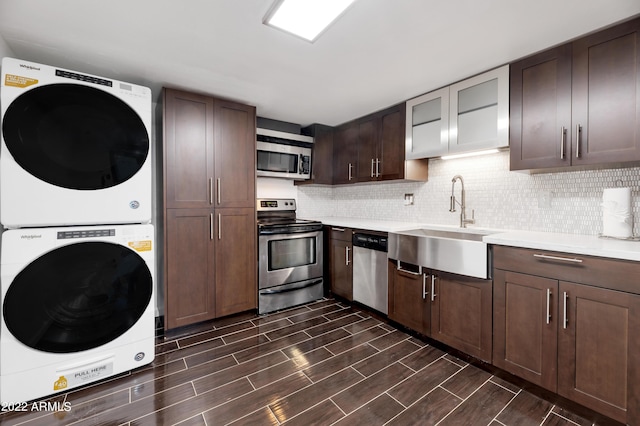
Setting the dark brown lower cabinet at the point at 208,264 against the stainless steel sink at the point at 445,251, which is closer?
the stainless steel sink at the point at 445,251

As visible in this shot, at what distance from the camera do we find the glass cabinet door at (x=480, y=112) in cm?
214

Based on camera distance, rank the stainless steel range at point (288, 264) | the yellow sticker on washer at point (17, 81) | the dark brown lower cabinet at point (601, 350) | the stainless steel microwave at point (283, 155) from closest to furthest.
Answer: the dark brown lower cabinet at point (601, 350) → the yellow sticker on washer at point (17, 81) → the stainless steel range at point (288, 264) → the stainless steel microwave at point (283, 155)

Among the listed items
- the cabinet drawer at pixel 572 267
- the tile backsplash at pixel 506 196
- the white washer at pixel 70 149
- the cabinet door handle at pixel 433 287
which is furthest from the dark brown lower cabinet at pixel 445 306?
the white washer at pixel 70 149

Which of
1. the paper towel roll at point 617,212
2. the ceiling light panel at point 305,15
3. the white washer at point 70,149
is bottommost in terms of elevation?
the paper towel roll at point 617,212

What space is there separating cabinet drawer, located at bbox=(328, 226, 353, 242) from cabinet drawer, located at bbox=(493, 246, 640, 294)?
1.48 metres

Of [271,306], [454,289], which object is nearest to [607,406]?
[454,289]

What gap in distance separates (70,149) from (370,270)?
2.57 metres

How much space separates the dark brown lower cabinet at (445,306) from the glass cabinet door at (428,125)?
1122 mm

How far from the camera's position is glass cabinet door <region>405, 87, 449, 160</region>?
2529mm

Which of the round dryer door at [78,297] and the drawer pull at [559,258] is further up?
the drawer pull at [559,258]

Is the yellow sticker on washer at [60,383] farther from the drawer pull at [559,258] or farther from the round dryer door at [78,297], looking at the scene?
the drawer pull at [559,258]

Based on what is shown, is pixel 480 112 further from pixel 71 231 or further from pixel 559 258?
pixel 71 231

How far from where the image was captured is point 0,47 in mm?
1760

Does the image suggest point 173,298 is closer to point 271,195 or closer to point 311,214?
point 271,195
